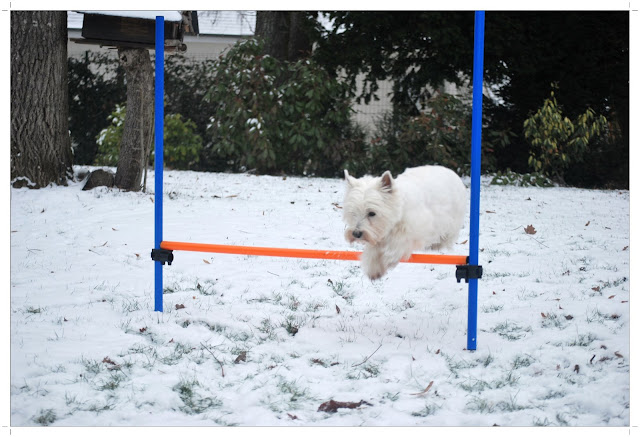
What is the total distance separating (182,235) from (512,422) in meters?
4.22

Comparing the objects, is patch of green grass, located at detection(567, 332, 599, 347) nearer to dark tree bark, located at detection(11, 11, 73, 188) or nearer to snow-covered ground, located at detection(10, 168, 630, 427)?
snow-covered ground, located at detection(10, 168, 630, 427)

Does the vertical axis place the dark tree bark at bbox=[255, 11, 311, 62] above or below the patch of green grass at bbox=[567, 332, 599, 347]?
above

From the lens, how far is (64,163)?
7.80 meters

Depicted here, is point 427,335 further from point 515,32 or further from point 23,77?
point 515,32

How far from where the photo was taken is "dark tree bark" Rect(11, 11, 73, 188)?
290 inches

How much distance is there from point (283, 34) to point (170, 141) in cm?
327

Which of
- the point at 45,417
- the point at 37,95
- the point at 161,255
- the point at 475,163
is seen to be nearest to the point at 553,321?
the point at 475,163

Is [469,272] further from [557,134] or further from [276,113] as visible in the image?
[557,134]

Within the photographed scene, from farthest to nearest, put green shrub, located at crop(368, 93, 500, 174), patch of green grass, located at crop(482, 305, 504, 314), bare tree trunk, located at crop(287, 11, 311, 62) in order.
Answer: bare tree trunk, located at crop(287, 11, 311, 62)
green shrub, located at crop(368, 93, 500, 174)
patch of green grass, located at crop(482, 305, 504, 314)

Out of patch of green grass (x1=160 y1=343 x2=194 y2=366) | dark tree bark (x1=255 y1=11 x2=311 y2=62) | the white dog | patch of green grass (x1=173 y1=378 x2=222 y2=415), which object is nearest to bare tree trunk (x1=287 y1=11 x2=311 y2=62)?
dark tree bark (x1=255 y1=11 x2=311 y2=62)

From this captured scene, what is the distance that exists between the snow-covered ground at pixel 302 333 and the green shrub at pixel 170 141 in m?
4.69

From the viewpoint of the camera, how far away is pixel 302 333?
11.9 ft

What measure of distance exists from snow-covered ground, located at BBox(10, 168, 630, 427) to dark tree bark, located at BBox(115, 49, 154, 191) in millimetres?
1395
